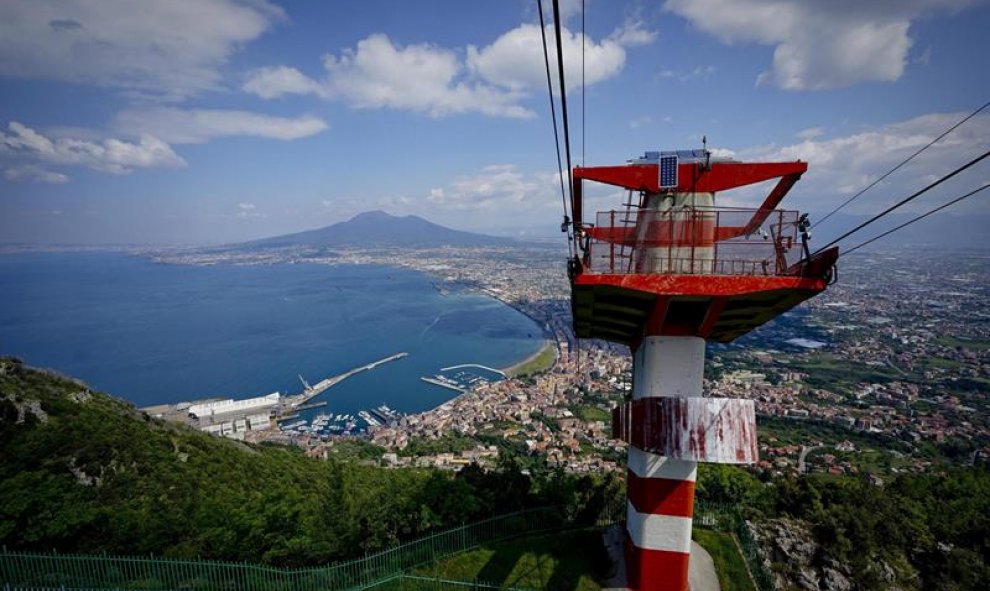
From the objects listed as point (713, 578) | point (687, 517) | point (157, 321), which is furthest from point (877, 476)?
point (157, 321)

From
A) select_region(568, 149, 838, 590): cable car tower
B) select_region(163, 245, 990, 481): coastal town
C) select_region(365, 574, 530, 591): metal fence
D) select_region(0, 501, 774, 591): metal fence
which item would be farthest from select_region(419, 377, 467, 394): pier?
select_region(568, 149, 838, 590): cable car tower

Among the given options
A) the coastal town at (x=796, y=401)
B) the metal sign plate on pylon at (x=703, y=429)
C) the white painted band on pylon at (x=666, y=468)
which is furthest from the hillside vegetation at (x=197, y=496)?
the coastal town at (x=796, y=401)

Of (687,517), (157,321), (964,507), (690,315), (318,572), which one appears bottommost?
(157,321)

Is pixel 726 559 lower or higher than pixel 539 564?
higher

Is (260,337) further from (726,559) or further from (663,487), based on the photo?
(663,487)

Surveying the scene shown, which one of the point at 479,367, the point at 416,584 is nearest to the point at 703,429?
the point at 416,584

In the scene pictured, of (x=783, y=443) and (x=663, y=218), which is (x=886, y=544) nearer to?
(x=663, y=218)

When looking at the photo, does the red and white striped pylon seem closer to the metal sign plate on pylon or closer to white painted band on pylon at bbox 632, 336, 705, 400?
white painted band on pylon at bbox 632, 336, 705, 400
